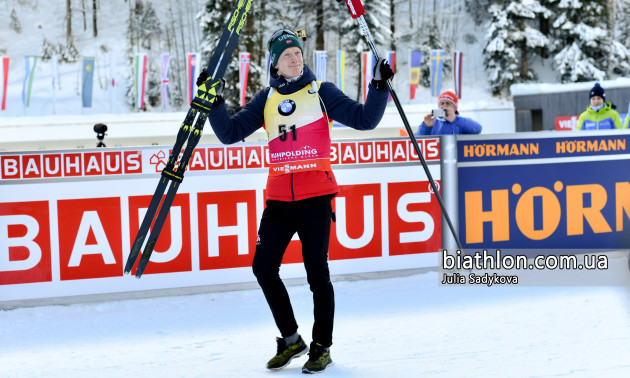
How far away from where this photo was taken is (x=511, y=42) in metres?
34.6

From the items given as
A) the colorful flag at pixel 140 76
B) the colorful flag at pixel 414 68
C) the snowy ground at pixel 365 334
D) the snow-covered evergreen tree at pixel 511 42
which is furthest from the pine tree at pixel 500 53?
the snowy ground at pixel 365 334

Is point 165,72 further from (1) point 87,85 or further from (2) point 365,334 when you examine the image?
(2) point 365,334

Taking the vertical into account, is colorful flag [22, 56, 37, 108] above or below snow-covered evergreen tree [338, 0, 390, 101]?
below

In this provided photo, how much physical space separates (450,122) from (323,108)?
2871 millimetres

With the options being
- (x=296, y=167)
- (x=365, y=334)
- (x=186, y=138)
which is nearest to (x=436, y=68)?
(x=365, y=334)

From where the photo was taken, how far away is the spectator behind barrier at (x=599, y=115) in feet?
29.5

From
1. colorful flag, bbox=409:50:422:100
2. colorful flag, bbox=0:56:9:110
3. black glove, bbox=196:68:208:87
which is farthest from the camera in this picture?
colorful flag, bbox=409:50:422:100

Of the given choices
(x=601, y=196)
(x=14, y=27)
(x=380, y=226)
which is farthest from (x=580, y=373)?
(x=14, y=27)

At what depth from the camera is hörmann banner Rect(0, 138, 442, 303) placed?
16.2 feet

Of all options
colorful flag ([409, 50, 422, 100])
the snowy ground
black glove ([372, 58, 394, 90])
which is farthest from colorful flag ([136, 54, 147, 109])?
black glove ([372, 58, 394, 90])

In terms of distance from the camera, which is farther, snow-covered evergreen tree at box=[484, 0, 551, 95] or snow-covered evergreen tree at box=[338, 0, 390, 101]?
snow-covered evergreen tree at box=[484, 0, 551, 95]

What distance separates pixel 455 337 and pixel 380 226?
159cm

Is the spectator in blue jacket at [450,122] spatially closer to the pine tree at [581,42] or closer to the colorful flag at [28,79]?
the colorful flag at [28,79]

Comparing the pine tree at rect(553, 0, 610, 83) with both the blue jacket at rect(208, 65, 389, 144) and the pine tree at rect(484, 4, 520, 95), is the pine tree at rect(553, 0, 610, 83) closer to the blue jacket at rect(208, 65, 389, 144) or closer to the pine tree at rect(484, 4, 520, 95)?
the pine tree at rect(484, 4, 520, 95)
